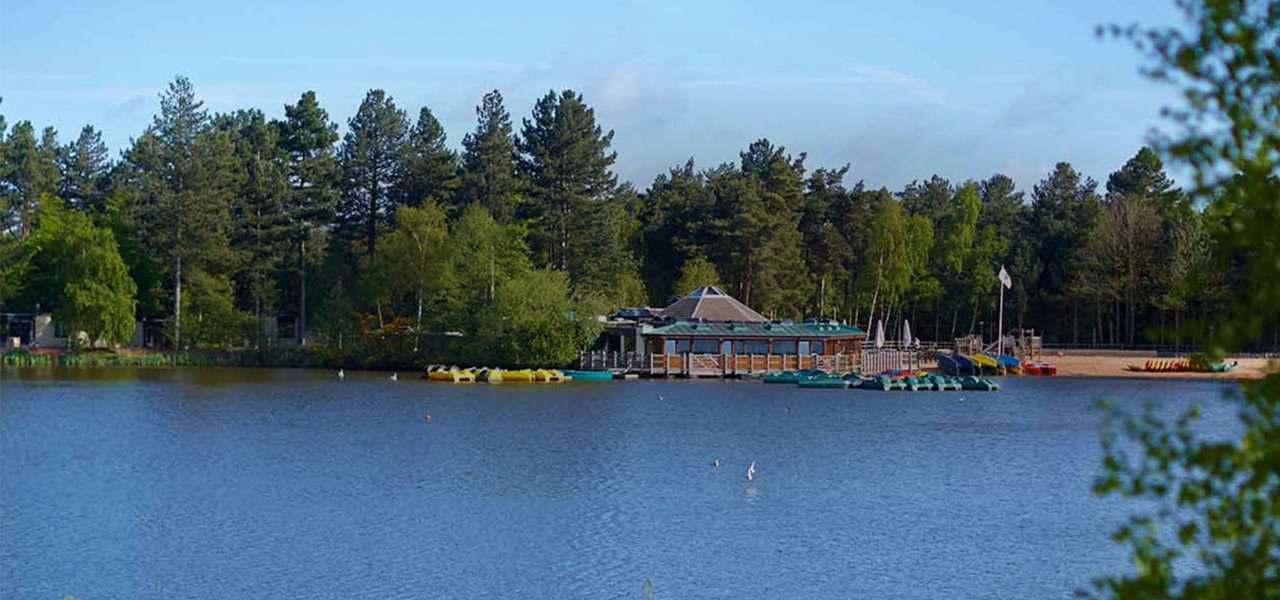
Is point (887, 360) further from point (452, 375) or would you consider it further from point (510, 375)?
point (452, 375)

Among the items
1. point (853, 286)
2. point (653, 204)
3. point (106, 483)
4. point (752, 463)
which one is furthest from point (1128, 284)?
point (106, 483)

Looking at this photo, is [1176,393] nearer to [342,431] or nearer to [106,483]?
[342,431]

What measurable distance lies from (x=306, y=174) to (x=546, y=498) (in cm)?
5437

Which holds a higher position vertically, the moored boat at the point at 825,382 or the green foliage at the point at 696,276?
the green foliage at the point at 696,276

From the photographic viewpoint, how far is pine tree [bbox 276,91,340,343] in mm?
82688

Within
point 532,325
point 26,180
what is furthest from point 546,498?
point 26,180

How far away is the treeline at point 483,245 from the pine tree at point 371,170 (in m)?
0.12

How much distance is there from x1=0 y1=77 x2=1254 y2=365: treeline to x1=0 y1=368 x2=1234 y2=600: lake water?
60.6 feet

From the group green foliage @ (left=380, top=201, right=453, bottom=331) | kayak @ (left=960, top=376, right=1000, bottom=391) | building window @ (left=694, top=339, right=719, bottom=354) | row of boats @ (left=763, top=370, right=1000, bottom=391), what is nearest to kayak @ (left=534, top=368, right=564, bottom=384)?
building window @ (left=694, top=339, right=719, bottom=354)

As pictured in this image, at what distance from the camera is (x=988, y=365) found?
73.6 meters

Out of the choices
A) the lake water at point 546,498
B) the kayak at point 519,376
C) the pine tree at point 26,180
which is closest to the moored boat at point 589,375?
the kayak at point 519,376

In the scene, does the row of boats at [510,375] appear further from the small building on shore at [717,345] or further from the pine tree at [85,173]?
the pine tree at [85,173]

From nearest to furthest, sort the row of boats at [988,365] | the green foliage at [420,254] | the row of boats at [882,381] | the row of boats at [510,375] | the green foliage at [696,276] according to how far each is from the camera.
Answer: the row of boats at [882,381] → the row of boats at [510,375] → the row of boats at [988,365] → the green foliage at [420,254] → the green foliage at [696,276]

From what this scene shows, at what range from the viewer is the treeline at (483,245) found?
75.6 m
